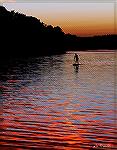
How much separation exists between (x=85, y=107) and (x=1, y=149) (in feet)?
49.2

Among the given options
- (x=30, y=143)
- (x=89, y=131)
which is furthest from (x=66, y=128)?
(x=30, y=143)

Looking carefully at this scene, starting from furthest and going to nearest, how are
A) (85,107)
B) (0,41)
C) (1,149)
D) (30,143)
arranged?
(0,41), (85,107), (30,143), (1,149)

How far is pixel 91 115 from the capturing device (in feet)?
89.4

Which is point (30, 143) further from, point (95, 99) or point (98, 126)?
point (95, 99)

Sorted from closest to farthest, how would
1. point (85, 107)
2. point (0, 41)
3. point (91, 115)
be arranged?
point (91, 115)
point (85, 107)
point (0, 41)

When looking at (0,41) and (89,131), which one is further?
(0,41)

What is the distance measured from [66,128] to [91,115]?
5252 millimetres

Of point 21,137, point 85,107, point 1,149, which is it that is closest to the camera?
point 1,149

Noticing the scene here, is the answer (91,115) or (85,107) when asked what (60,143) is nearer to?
(91,115)

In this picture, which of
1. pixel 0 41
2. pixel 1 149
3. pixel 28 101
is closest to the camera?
pixel 1 149

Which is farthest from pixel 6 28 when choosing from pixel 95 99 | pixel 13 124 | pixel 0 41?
pixel 13 124

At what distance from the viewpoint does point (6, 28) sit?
198875 mm

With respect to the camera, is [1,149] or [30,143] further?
[30,143]

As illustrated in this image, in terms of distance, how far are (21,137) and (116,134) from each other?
513 centimetres
